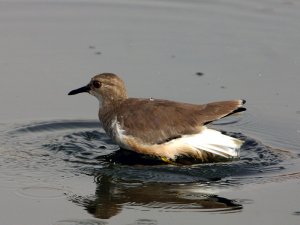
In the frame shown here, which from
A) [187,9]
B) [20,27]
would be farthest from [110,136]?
[187,9]

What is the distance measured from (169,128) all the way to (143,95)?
1349 mm

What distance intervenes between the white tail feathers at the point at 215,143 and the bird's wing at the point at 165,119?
0.34ft

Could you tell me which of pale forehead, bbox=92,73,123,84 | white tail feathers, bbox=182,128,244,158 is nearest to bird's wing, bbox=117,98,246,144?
white tail feathers, bbox=182,128,244,158

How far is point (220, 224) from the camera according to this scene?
8.04 m

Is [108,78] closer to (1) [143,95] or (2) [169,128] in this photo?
(1) [143,95]

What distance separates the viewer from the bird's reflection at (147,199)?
8406mm

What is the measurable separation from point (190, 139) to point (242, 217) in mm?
1998

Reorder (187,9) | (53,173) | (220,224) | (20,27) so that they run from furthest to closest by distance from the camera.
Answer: (187,9)
(20,27)
(53,173)
(220,224)

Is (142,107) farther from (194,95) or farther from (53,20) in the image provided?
(53,20)

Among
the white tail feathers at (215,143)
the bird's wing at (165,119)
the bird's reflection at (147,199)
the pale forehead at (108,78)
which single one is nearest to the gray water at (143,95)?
the bird's reflection at (147,199)

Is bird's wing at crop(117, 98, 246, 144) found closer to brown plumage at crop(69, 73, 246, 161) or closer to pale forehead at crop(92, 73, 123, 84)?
brown plumage at crop(69, 73, 246, 161)

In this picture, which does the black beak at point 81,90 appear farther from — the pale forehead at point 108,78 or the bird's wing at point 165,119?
the bird's wing at point 165,119

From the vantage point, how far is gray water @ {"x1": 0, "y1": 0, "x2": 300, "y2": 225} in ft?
27.9

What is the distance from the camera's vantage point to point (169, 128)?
32.9 feet
